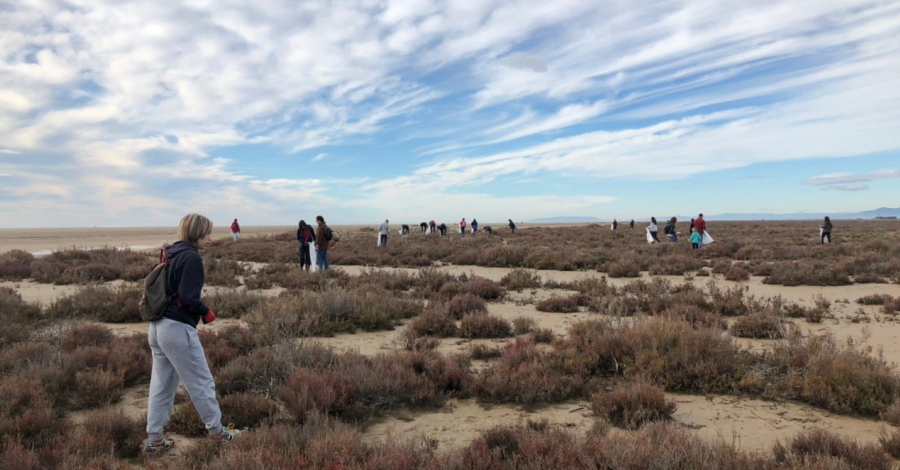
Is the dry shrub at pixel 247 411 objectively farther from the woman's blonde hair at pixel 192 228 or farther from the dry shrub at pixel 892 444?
the dry shrub at pixel 892 444

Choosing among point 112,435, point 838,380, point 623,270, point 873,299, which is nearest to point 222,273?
point 112,435

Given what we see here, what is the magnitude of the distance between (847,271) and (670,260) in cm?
A: 481

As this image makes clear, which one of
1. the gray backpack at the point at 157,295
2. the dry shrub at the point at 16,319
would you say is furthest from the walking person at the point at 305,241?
the gray backpack at the point at 157,295

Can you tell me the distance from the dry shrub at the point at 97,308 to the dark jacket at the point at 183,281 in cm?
650

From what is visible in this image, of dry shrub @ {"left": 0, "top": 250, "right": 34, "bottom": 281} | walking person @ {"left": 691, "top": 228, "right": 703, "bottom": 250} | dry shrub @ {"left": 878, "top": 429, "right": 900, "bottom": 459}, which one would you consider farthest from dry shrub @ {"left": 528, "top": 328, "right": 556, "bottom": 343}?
walking person @ {"left": 691, "top": 228, "right": 703, "bottom": 250}

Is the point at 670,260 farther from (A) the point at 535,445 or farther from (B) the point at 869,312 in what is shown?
(A) the point at 535,445

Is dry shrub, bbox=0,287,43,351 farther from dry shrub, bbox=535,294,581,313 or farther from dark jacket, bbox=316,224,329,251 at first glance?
dry shrub, bbox=535,294,581,313

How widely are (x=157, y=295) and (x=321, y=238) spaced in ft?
38.4

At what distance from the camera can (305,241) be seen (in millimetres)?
16547

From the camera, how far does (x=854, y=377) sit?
189 inches

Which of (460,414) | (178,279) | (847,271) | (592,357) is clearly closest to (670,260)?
(847,271)

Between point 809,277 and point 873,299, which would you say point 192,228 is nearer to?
point 873,299

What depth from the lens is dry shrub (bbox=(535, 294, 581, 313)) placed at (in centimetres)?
995

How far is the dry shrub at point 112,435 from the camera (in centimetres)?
379
